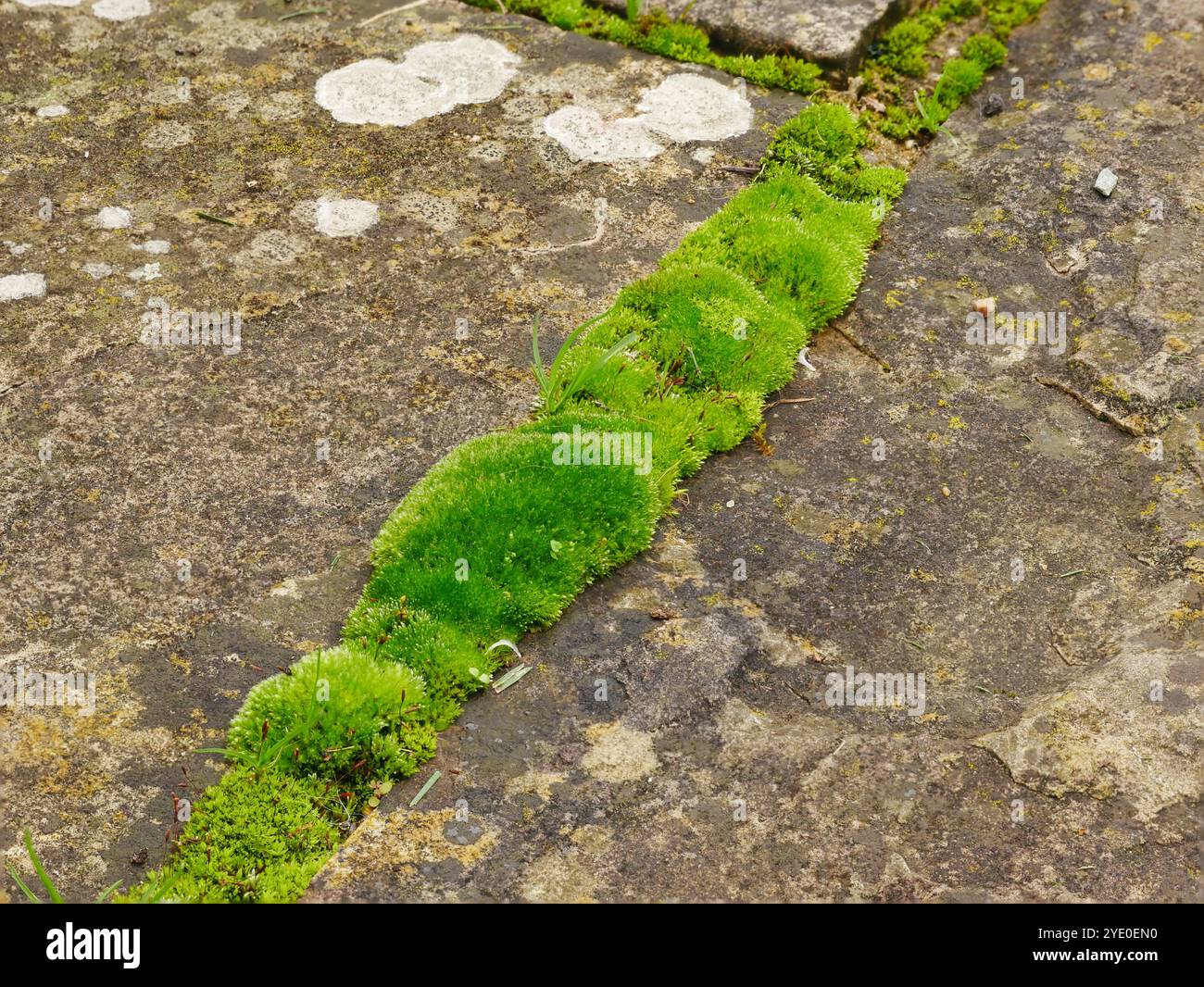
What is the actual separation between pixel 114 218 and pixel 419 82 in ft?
6.05

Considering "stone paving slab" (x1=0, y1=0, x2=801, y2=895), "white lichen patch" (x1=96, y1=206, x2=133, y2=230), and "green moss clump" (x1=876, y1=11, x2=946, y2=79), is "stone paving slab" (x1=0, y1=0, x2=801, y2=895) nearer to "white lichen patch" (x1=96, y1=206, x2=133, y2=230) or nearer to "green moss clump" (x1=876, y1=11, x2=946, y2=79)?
"white lichen patch" (x1=96, y1=206, x2=133, y2=230)

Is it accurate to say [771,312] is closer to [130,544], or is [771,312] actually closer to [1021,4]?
[130,544]

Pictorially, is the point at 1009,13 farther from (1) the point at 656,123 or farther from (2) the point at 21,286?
(2) the point at 21,286

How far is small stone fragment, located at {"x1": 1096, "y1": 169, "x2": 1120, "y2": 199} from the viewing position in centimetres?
590

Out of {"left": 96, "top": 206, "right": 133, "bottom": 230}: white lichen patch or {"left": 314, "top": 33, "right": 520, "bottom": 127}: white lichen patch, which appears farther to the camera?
{"left": 314, "top": 33, "right": 520, "bottom": 127}: white lichen patch

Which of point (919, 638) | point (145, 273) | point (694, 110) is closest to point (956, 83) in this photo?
point (694, 110)

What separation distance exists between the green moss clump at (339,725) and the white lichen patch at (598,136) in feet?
10.8

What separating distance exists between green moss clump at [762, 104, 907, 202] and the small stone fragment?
3.07 feet

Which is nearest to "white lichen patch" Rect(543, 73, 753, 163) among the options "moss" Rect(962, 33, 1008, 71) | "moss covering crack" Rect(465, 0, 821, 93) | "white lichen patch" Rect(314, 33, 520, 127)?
"moss covering crack" Rect(465, 0, 821, 93)

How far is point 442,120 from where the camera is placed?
634 cm

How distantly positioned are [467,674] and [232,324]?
2133mm

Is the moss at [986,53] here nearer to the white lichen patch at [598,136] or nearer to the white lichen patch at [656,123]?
the white lichen patch at [656,123]

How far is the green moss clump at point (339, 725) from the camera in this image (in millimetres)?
3752
